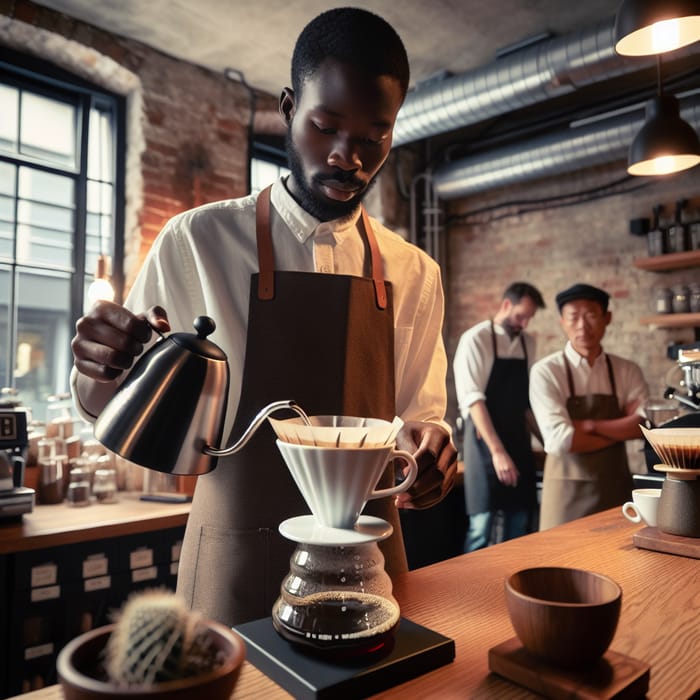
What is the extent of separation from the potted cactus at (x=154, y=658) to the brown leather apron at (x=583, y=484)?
9.70 feet

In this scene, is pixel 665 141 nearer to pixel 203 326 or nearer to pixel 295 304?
pixel 295 304

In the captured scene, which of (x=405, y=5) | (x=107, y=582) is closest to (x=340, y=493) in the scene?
(x=107, y=582)

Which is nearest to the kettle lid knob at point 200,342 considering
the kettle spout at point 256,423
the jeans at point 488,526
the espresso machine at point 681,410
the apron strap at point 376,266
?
the kettle spout at point 256,423

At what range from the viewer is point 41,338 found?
362 centimetres

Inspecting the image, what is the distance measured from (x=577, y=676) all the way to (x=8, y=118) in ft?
12.8

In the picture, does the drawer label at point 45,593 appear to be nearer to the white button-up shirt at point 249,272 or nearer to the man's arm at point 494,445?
the white button-up shirt at point 249,272

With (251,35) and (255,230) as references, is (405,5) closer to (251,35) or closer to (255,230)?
Answer: (251,35)

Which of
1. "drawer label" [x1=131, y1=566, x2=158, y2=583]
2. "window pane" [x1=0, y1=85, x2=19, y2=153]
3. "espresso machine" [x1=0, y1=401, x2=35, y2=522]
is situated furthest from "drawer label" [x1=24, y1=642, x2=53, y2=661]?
"window pane" [x1=0, y1=85, x2=19, y2=153]

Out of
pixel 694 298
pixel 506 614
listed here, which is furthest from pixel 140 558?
pixel 694 298

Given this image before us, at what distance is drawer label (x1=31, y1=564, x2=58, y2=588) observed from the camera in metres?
2.38

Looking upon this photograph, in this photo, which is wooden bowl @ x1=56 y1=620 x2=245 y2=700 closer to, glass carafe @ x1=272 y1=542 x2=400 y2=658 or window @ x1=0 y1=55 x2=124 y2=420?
glass carafe @ x1=272 y1=542 x2=400 y2=658

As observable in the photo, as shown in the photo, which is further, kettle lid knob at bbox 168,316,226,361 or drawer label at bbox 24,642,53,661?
drawer label at bbox 24,642,53,661

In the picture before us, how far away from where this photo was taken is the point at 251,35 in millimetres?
3852

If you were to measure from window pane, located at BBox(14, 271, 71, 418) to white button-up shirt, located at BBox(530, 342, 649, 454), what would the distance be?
265cm
